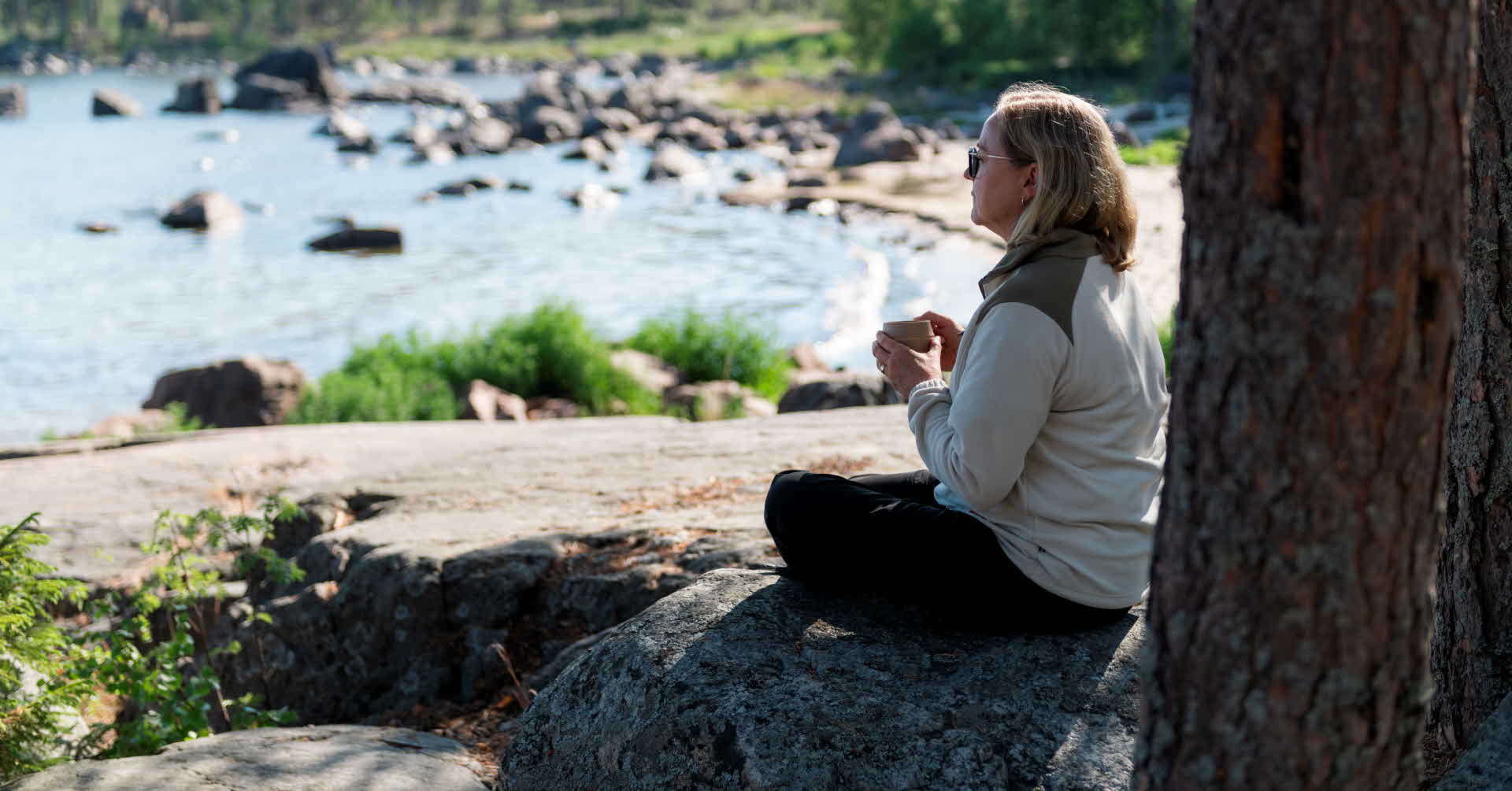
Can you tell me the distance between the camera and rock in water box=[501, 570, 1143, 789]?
2.59 m

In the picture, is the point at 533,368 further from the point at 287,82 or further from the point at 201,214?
the point at 287,82

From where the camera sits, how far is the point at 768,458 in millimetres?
6172

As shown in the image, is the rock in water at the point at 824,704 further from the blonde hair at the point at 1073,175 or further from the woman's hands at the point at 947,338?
the blonde hair at the point at 1073,175

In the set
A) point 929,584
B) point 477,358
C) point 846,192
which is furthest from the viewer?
point 846,192

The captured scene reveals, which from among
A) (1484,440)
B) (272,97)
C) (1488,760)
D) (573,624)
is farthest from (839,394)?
(272,97)

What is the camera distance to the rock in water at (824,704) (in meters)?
2.59

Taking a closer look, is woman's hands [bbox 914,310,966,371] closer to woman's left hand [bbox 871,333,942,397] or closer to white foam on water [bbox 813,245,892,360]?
woman's left hand [bbox 871,333,942,397]

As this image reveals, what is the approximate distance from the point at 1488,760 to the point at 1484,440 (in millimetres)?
698

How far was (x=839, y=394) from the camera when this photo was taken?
9125mm

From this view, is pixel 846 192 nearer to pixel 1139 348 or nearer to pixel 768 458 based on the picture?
pixel 768 458

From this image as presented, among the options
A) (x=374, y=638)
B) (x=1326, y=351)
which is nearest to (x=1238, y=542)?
(x=1326, y=351)

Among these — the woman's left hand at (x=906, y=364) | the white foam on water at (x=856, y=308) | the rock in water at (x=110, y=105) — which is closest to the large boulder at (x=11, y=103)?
the rock in water at (x=110, y=105)

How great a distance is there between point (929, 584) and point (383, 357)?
34.7ft

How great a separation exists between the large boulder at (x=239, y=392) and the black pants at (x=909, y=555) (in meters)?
9.60
